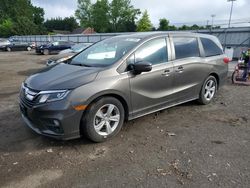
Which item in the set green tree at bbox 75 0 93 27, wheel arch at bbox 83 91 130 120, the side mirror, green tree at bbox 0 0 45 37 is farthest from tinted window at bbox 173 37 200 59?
green tree at bbox 75 0 93 27

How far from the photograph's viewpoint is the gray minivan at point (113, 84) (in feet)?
10.2

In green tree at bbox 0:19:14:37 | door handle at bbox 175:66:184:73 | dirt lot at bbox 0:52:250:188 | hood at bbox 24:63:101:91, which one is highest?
green tree at bbox 0:19:14:37

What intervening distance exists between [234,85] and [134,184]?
6025mm

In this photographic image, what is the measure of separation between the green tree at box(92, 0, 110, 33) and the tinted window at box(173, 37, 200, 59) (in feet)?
224

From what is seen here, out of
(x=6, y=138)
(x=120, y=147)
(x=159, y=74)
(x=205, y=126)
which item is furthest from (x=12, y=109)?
(x=205, y=126)

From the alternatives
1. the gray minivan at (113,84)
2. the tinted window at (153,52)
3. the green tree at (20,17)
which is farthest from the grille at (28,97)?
the green tree at (20,17)

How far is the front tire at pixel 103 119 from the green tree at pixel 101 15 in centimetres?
6979

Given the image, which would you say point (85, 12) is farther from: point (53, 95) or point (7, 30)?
point (53, 95)

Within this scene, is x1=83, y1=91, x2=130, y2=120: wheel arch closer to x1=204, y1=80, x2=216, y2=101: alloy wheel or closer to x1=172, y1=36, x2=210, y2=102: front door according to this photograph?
x1=172, y1=36, x2=210, y2=102: front door

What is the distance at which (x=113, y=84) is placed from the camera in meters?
3.38

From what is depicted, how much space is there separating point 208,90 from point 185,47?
4.33 ft

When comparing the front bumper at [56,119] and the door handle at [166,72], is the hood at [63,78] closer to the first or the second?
the front bumper at [56,119]

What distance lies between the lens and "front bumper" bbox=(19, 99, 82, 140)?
3.02m

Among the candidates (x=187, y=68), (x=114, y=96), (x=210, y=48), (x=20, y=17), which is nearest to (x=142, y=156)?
(x=114, y=96)
